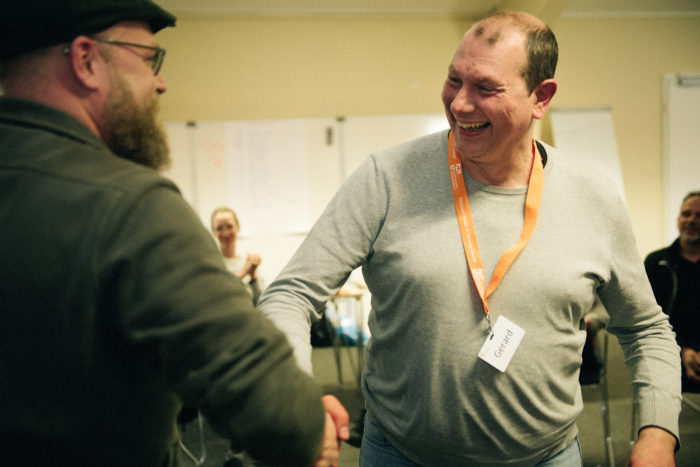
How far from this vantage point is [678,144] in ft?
15.1

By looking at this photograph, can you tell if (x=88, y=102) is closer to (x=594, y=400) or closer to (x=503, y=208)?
(x=503, y=208)

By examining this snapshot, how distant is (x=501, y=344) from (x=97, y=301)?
72 cm

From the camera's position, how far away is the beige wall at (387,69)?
434cm

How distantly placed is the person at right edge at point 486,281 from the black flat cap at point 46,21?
525 mm

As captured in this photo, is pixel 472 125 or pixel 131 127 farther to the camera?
pixel 472 125

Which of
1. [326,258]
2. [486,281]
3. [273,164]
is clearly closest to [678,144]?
[273,164]

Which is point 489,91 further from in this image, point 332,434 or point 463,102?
point 332,434

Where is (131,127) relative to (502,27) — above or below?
below

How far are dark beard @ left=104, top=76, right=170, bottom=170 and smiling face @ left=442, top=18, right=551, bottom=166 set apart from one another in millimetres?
607

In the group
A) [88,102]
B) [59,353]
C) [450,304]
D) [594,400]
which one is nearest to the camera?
[59,353]

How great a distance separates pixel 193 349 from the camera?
0.53m

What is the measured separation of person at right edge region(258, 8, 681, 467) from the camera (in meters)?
0.91

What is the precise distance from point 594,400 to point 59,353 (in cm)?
392

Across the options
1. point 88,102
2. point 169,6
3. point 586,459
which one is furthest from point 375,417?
point 169,6
